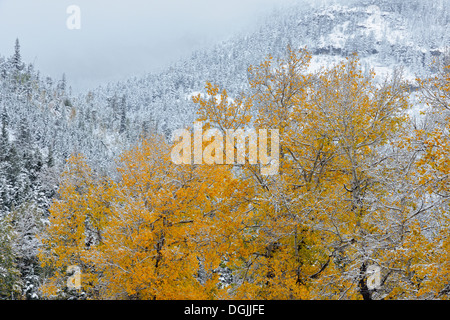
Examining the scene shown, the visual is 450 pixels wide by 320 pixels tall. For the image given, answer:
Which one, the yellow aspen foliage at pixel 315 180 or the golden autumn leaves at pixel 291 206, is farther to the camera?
A: the yellow aspen foliage at pixel 315 180

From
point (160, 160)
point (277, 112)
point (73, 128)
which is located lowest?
point (73, 128)

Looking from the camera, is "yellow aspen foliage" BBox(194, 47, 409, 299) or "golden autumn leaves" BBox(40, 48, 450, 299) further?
"yellow aspen foliage" BBox(194, 47, 409, 299)

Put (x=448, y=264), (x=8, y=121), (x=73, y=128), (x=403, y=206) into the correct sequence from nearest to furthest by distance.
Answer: (x=448, y=264)
(x=403, y=206)
(x=8, y=121)
(x=73, y=128)

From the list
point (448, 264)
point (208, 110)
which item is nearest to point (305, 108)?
point (208, 110)

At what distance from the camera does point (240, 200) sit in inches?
543

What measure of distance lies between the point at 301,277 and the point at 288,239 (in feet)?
4.70

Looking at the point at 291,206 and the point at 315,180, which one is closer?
the point at 291,206

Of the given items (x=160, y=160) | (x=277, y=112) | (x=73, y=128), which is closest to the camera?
(x=277, y=112)

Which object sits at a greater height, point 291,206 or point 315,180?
point 315,180
